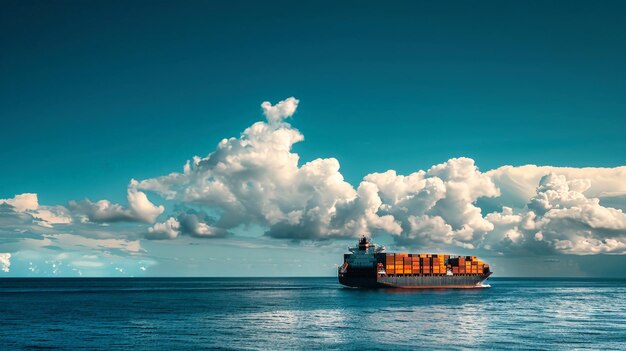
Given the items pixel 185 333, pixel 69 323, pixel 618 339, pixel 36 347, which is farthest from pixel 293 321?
pixel 618 339

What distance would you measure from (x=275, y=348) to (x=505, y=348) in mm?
22828

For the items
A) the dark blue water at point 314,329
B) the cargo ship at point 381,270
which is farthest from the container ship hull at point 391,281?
the dark blue water at point 314,329

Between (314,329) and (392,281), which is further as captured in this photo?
(392,281)

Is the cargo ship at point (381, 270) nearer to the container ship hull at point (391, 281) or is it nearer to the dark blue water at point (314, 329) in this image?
the container ship hull at point (391, 281)

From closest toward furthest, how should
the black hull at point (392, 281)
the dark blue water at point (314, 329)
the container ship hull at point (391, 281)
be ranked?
the dark blue water at point (314, 329) → the container ship hull at point (391, 281) → the black hull at point (392, 281)

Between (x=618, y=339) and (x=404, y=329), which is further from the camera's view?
(x=404, y=329)

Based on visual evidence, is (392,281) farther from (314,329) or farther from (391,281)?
(314,329)

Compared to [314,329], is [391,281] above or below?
above

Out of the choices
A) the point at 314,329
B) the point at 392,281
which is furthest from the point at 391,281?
the point at 314,329

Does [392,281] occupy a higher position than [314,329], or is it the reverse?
[392,281]

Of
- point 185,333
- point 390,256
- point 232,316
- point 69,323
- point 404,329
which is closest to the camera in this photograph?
point 185,333

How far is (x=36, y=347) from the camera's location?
197 ft

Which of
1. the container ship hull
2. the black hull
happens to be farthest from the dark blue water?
the black hull

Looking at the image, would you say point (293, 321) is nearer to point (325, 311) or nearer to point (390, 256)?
point (325, 311)
